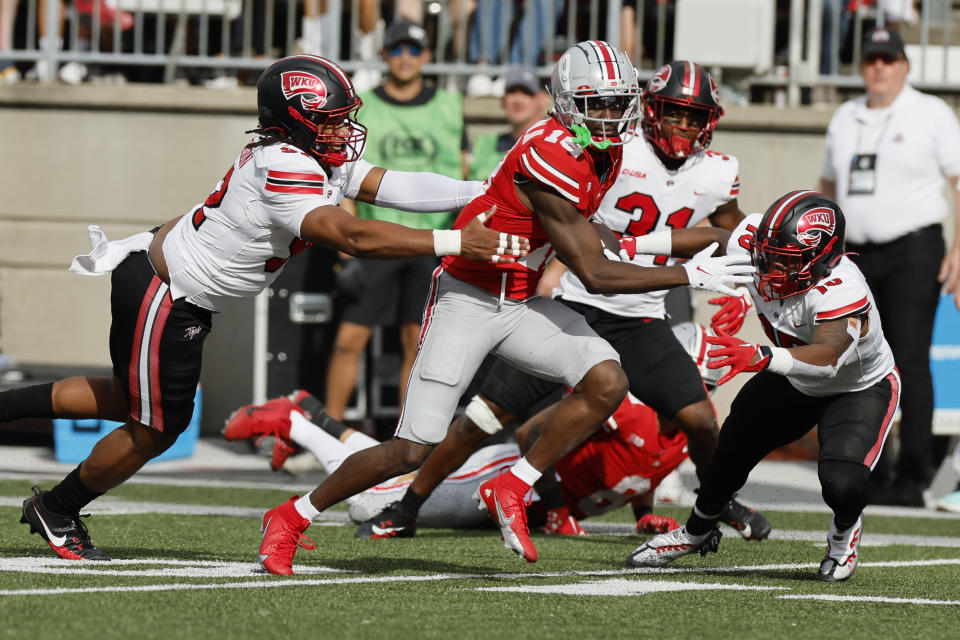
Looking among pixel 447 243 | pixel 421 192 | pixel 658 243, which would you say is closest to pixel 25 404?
pixel 421 192

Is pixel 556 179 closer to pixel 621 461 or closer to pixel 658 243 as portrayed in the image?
pixel 658 243

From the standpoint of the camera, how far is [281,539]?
4965 mm

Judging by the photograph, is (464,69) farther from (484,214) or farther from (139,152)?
(484,214)

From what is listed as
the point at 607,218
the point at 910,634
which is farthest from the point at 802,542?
the point at 910,634

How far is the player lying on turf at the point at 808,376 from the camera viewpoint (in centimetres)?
519

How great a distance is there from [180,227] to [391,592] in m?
1.43

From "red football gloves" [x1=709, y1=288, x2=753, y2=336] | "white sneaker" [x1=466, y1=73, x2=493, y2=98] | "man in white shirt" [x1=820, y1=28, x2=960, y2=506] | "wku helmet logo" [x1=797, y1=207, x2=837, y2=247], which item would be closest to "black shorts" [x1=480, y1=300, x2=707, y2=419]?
"red football gloves" [x1=709, y1=288, x2=753, y2=336]

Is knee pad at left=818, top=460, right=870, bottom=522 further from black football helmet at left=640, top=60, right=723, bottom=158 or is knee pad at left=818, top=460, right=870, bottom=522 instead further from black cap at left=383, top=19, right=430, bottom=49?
black cap at left=383, top=19, right=430, bottom=49

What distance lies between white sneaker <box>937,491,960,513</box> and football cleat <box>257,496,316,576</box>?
13.2 ft

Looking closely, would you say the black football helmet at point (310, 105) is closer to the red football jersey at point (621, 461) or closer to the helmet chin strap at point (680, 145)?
the helmet chin strap at point (680, 145)

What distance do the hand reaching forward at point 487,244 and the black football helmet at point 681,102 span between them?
1.88m

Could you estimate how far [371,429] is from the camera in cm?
937

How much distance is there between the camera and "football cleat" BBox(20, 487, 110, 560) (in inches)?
205

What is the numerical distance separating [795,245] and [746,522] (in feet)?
4.94
